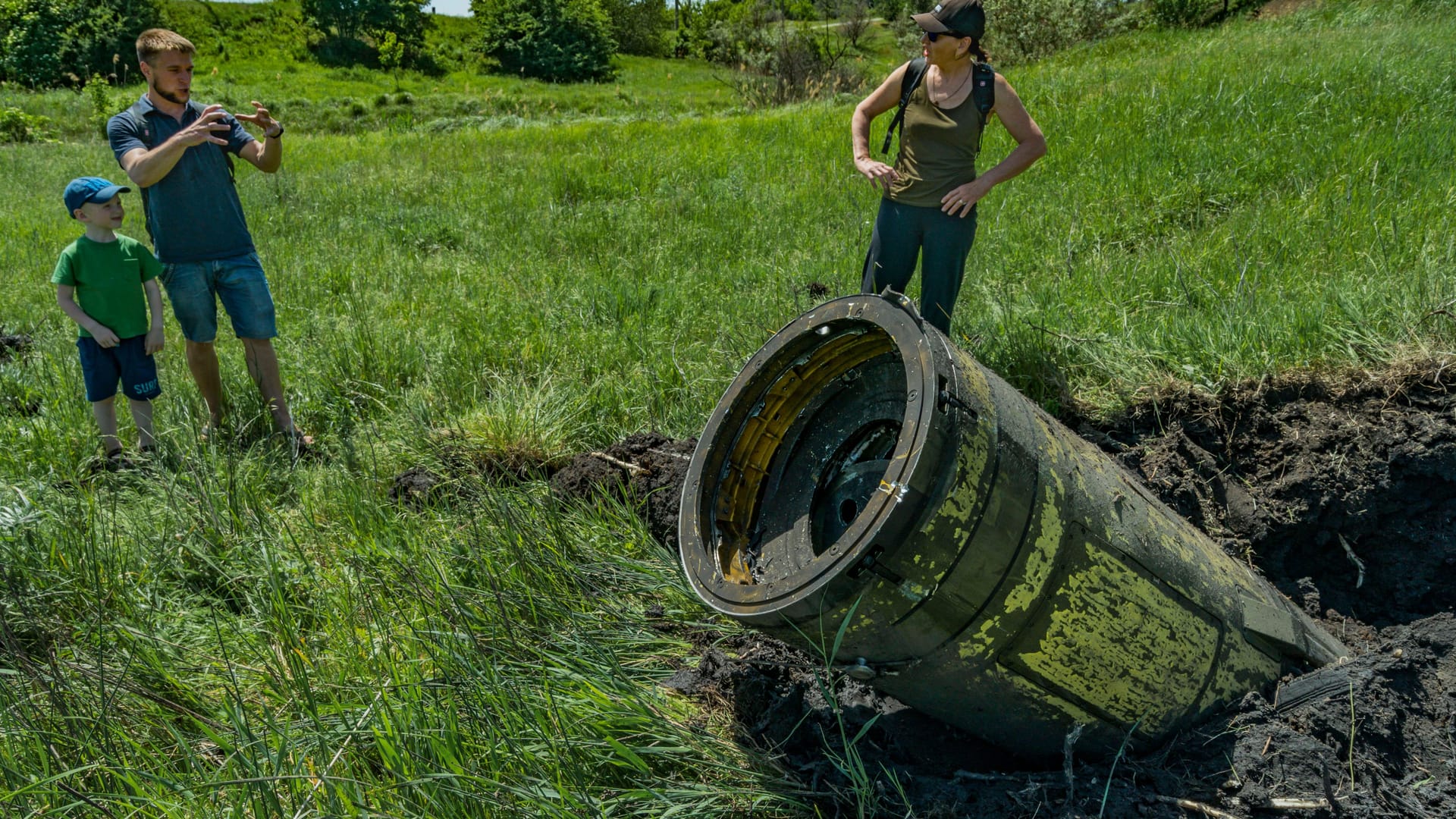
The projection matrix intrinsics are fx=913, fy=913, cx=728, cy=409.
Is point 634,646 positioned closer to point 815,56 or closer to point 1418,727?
point 1418,727

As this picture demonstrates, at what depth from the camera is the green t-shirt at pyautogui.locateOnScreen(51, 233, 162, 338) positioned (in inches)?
171

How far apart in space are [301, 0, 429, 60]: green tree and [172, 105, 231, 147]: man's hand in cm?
4744

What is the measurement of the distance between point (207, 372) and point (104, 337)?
491 millimetres

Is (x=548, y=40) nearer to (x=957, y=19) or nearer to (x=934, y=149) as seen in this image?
(x=934, y=149)

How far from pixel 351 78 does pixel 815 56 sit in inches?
1157

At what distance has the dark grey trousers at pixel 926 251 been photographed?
3.83m

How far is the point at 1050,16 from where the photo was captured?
19953 mm

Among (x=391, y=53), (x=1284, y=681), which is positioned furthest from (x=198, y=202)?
(x=391, y=53)

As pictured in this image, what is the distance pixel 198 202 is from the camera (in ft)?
14.6

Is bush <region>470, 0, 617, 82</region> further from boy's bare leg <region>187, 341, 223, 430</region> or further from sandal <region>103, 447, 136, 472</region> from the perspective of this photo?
sandal <region>103, 447, 136, 472</region>

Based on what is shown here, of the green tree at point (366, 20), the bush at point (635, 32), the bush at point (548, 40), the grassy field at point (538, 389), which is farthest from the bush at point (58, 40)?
the bush at point (635, 32)

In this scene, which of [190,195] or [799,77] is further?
[799,77]

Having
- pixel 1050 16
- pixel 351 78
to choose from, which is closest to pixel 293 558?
pixel 1050 16

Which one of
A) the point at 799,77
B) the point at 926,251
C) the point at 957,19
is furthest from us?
the point at 799,77
